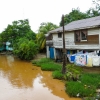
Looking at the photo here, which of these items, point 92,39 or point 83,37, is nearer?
point 92,39

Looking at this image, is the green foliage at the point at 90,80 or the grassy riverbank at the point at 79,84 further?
the green foliage at the point at 90,80

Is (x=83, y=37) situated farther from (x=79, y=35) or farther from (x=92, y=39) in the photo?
(x=92, y=39)

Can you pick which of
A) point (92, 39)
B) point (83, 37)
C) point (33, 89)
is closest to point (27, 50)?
point (83, 37)

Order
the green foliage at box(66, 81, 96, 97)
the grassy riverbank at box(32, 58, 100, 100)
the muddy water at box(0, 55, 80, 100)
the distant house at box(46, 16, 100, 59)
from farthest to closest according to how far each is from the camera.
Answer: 1. the distant house at box(46, 16, 100, 59)
2. the muddy water at box(0, 55, 80, 100)
3. the grassy riverbank at box(32, 58, 100, 100)
4. the green foliage at box(66, 81, 96, 97)

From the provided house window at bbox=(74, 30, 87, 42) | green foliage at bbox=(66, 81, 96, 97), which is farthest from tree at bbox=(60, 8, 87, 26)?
green foliage at bbox=(66, 81, 96, 97)

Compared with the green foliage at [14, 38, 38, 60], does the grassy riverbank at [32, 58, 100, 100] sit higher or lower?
lower

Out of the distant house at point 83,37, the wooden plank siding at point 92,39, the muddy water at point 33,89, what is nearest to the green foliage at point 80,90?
the muddy water at point 33,89

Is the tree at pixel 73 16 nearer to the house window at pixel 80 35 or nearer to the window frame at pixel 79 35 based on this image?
the window frame at pixel 79 35

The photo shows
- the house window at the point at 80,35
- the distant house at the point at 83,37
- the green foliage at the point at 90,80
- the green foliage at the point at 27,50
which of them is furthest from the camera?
the green foliage at the point at 27,50

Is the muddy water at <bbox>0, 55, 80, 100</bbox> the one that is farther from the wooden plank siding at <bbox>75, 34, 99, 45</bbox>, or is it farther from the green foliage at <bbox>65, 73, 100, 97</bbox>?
the wooden plank siding at <bbox>75, 34, 99, 45</bbox>

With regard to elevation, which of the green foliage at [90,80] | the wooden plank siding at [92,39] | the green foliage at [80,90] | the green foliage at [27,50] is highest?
the wooden plank siding at [92,39]

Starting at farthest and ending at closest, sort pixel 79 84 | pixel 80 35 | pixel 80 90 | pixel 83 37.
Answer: pixel 80 35 → pixel 83 37 → pixel 79 84 → pixel 80 90

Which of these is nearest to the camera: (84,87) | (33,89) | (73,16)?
(84,87)

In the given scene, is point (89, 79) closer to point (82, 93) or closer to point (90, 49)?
point (82, 93)
